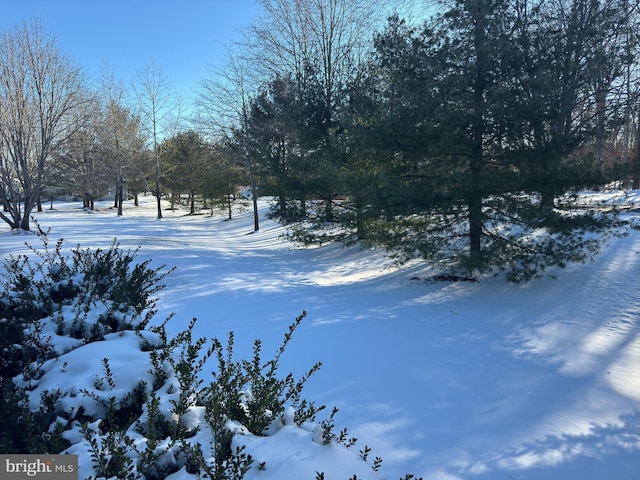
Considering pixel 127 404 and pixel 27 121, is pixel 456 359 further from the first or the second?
pixel 27 121

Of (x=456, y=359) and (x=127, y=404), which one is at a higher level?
(x=127, y=404)

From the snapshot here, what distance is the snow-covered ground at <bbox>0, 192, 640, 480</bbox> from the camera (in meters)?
2.74

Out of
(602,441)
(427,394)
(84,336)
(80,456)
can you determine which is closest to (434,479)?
(427,394)

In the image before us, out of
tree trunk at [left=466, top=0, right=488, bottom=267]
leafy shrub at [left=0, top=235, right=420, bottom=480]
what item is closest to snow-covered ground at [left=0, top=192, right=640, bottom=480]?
leafy shrub at [left=0, top=235, right=420, bottom=480]

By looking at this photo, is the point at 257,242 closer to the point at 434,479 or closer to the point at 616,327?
the point at 616,327

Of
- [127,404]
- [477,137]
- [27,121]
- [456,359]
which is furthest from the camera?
[27,121]
